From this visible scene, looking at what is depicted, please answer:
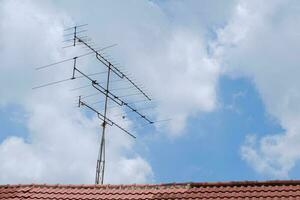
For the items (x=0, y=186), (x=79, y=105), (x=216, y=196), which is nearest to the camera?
(x=216, y=196)

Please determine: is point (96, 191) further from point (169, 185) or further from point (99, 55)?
point (99, 55)

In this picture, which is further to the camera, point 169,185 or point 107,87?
point 107,87

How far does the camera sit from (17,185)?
45.5 feet

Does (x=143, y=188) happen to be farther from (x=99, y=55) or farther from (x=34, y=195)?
(x=99, y=55)

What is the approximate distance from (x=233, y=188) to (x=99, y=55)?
5.47 meters

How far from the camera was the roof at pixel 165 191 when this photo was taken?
12.1 metres

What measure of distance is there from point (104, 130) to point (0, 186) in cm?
315

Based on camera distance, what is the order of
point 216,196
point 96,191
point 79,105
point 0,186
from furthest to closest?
1. point 79,105
2. point 0,186
3. point 96,191
4. point 216,196

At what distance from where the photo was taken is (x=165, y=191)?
1273cm

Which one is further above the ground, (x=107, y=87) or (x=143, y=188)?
(x=107, y=87)

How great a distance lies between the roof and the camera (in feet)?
39.8

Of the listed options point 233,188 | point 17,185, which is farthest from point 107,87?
point 233,188

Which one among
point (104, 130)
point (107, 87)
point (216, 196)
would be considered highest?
point (107, 87)

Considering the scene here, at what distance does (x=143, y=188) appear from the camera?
13.0 meters
